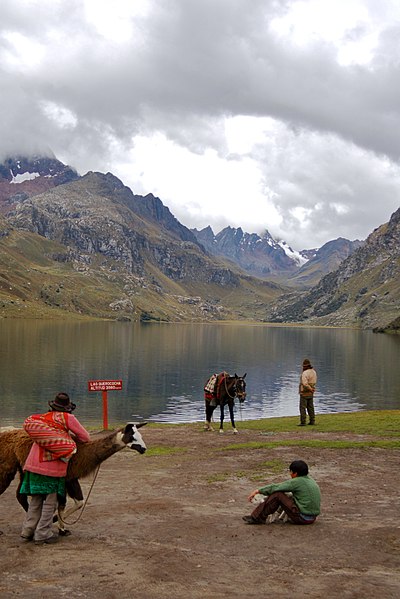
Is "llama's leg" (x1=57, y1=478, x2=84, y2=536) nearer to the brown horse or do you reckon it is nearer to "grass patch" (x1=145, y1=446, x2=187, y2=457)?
"grass patch" (x1=145, y1=446, x2=187, y2=457)

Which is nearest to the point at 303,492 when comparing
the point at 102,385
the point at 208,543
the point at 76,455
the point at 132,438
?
the point at 208,543

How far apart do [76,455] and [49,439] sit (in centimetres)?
99

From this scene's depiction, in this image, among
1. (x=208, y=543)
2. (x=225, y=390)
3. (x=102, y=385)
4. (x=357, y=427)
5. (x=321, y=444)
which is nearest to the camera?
(x=208, y=543)

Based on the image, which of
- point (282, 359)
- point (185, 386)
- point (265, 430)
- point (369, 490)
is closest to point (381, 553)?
point (369, 490)

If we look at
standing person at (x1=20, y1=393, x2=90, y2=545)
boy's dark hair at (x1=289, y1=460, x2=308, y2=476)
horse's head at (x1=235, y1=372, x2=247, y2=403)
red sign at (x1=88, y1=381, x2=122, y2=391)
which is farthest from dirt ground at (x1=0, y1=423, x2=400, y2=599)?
horse's head at (x1=235, y1=372, x2=247, y2=403)

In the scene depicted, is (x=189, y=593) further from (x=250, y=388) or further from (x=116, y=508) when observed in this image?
(x=250, y=388)

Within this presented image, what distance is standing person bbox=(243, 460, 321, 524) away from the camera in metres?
13.6

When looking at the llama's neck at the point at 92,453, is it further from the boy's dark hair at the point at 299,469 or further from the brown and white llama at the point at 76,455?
the boy's dark hair at the point at 299,469

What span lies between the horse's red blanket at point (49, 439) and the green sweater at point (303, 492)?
17.5 feet

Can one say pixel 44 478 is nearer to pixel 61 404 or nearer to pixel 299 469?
pixel 61 404

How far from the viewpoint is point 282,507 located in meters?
13.8

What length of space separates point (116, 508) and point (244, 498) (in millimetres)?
4120

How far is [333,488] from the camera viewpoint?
17719 mm

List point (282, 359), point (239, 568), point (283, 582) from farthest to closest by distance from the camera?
1. point (282, 359)
2. point (239, 568)
3. point (283, 582)
